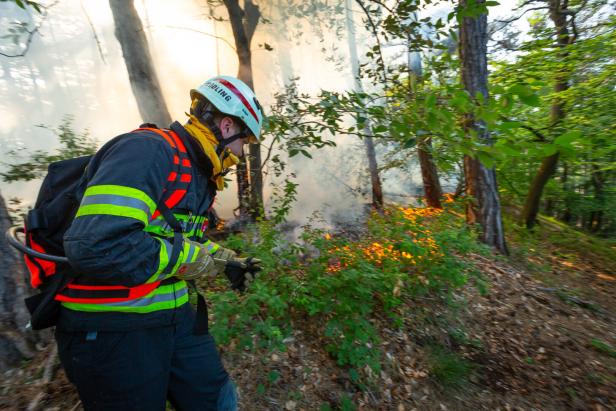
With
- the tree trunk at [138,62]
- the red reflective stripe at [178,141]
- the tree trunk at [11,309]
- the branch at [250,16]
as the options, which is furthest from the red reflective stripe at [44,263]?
the branch at [250,16]

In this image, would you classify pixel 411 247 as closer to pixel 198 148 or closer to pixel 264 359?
pixel 264 359

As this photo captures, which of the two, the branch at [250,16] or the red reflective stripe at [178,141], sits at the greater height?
the branch at [250,16]

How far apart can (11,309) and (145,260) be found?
8.01 feet

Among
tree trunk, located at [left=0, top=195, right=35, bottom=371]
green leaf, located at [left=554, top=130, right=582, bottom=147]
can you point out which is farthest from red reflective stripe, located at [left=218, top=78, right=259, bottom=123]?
tree trunk, located at [left=0, top=195, right=35, bottom=371]

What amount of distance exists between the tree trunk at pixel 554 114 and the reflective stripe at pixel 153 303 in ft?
28.1

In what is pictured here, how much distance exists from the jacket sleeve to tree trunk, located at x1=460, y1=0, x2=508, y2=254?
6080 millimetres

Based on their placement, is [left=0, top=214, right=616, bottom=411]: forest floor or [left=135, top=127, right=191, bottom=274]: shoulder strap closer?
[left=135, top=127, right=191, bottom=274]: shoulder strap

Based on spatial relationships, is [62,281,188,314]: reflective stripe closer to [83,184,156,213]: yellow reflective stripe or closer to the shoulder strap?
the shoulder strap

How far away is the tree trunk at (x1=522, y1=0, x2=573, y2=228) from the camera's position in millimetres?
7343

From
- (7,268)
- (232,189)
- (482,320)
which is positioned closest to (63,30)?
(232,189)

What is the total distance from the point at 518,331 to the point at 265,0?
10153 millimetres

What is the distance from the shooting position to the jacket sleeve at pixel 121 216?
128cm

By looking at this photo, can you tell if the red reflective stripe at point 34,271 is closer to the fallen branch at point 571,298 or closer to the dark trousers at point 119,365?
the dark trousers at point 119,365

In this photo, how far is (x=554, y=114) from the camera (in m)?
8.37
